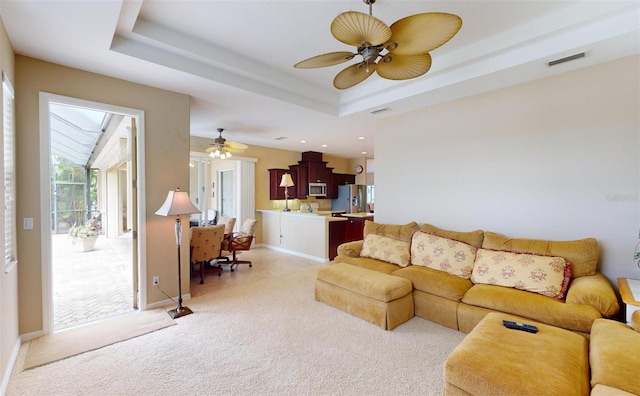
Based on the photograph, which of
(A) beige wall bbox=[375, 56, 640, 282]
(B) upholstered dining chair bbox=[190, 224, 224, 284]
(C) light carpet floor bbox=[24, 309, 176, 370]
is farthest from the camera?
(B) upholstered dining chair bbox=[190, 224, 224, 284]

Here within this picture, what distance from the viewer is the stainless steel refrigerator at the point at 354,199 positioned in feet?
28.5

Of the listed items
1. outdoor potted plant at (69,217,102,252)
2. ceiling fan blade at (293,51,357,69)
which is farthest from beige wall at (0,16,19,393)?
outdoor potted plant at (69,217,102,252)

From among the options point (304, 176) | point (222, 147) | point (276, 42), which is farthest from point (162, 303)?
point (304, 176)

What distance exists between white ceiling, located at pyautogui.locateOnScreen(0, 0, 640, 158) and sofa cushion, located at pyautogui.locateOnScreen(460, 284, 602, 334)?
220cm

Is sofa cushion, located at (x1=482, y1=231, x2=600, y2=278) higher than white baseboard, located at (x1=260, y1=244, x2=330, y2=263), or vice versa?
sofa cushion, located at (x1=482, y1=231, x2=600, y2=278)

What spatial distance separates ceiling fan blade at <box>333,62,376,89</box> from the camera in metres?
2.17

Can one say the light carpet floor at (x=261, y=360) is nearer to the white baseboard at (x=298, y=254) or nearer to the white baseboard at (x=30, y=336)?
the white baseboard at (x=30, y=336)

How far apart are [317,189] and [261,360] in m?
5.97

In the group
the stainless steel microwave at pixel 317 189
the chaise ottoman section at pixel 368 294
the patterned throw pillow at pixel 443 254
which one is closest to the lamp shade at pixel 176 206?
the chaise ottoman section at pixel 368 294

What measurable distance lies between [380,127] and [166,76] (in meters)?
3.09

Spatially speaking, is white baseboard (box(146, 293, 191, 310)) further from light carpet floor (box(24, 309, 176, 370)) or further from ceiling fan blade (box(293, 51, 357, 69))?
ceiling fan blade (box(293, 51, 357, 69))

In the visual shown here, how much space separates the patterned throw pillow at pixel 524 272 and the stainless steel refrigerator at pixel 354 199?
18.1 feet

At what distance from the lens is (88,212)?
852 centimetres

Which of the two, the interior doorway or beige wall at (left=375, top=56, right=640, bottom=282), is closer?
beige wall at (left=375, top=56, right=640, bottom=282)
